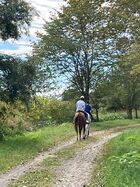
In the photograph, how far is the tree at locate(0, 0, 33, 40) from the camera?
2839 cm

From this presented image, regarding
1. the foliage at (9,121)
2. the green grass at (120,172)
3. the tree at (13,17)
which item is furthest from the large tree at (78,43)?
the green grass at (120,172)

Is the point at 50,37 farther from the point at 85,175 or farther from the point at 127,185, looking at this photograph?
the point at 127,185

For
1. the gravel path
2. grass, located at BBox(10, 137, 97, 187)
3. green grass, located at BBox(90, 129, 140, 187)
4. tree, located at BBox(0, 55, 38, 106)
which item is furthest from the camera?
tree, located at BBox(0, 55, 38, 106)

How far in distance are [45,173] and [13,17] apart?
1455 centimetres

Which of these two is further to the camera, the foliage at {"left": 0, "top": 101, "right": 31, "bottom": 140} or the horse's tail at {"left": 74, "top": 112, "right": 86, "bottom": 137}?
the foliage at {"left": 0, "top": 101, "right": 31, "bottom": 140}

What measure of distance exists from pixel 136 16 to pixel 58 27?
32450 millimetres

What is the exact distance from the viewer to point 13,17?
93.9 ft

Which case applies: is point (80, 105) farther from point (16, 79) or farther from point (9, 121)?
point (9, 121)

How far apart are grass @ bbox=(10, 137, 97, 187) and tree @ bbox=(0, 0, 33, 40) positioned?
9.23 meters

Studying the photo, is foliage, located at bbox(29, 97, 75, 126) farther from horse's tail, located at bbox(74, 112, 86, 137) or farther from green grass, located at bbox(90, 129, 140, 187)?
green grass, located at bbox(90, 129, 140, 187)

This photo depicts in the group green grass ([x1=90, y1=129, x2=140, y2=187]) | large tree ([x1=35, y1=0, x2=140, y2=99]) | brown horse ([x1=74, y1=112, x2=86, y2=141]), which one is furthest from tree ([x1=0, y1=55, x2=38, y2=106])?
large tree ([x1=35, y1=0, x2=140, y2=99])

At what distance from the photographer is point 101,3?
1942cm

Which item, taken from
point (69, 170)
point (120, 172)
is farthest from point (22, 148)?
point (120, 172)

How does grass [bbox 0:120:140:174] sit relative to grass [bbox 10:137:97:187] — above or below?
above
